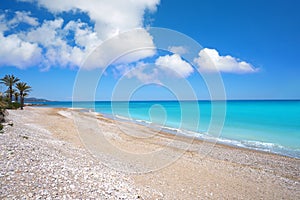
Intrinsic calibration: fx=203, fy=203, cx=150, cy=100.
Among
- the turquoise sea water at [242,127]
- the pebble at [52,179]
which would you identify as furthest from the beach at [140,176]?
the turquoise sea water at [242,127]

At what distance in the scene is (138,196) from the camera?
261 inches

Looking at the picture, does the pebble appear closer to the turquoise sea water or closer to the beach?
the beach

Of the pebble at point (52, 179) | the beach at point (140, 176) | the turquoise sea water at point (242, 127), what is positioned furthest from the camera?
the turquoise sea water at point (242, 127)

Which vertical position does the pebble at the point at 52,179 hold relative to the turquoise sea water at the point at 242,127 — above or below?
above

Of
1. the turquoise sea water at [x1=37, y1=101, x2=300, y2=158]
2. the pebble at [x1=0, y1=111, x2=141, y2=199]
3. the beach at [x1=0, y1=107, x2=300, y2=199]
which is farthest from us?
the turquoise sea water at [x1=37, y1=101, x2=300, y2=158]

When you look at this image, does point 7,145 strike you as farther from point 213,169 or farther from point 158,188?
point 213,169

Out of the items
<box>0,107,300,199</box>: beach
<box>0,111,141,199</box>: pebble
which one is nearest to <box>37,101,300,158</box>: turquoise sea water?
<box>0,107,300,199</box>: beach

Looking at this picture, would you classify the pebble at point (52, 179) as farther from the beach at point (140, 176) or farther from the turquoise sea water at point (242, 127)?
the turquoise sea water at point (242, 127)

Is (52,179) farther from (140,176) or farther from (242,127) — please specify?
(242,127)

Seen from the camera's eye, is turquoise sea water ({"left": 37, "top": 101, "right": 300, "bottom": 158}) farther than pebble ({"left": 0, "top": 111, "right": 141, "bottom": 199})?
Yes

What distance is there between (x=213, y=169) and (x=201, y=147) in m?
6.30

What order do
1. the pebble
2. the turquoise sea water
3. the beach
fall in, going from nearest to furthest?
1. the pebble
2. the beach
3. the turquoise sea water

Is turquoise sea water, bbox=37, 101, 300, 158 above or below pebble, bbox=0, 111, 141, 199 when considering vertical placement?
below

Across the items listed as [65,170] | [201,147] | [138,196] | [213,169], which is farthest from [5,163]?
[201,147]
